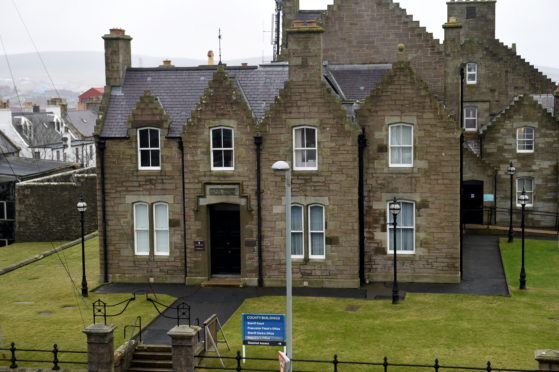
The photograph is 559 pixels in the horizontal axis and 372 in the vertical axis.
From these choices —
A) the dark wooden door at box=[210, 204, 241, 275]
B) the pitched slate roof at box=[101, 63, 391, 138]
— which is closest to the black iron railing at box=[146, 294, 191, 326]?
the dark wooden door at box=[210, 204, 241, 275]

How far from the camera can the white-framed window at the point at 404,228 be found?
3438 centimetres

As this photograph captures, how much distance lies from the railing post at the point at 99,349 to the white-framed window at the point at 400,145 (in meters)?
15.7

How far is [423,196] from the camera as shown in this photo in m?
34.0

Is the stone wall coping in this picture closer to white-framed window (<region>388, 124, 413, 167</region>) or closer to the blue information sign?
the blue information sign

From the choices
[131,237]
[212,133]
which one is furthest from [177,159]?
[131,237]

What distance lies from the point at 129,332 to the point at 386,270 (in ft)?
40.7

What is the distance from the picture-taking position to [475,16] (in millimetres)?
60531

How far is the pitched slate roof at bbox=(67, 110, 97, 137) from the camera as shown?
104m

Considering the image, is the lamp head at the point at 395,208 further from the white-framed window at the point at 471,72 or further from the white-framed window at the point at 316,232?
the white-framed window at the point at 471,72

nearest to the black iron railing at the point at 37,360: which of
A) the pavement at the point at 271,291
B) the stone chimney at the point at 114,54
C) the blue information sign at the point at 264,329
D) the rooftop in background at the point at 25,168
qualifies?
the pavement at the point at 271,291

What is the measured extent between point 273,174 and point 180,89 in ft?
21.0

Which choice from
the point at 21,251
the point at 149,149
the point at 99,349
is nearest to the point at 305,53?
the point at 149,149

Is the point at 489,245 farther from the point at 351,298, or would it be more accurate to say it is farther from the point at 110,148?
the point at 110,148

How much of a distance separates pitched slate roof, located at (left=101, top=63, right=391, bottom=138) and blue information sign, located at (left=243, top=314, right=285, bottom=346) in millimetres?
12831
